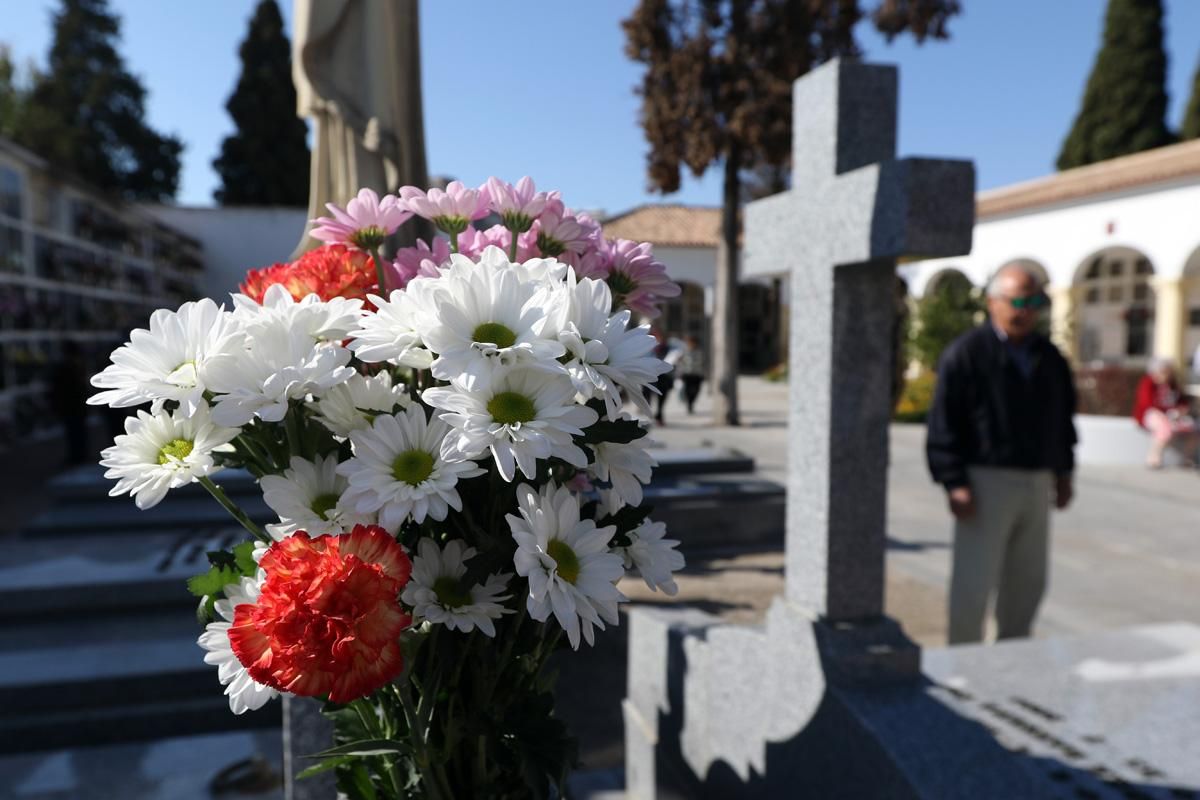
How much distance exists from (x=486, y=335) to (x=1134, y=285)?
75.5 feet

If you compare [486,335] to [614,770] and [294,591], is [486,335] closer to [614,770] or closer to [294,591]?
[294,591]

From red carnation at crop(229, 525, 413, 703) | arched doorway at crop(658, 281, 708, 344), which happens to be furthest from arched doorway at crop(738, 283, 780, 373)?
red carnation at crop(229, 525, 413, 703)

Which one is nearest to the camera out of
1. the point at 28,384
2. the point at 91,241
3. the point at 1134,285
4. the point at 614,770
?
the point at 614,770

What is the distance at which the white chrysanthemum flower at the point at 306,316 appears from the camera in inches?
31.6

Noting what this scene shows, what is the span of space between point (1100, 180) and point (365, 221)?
18.3 m

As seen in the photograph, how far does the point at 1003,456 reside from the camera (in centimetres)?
300

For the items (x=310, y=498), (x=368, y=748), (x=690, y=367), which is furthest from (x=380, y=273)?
(x=690, y=367)

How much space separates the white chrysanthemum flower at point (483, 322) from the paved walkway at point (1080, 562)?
3.70 m

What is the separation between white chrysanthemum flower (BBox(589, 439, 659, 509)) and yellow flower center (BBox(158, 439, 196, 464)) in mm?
422

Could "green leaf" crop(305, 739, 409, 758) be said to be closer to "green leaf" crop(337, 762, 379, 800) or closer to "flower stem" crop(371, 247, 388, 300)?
"green leaf" crop(337, 762, 379, 800)

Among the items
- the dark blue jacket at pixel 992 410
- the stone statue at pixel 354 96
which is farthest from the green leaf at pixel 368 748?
the dark blue jacket at pixel 992 410

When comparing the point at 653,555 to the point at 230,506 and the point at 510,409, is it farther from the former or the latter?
the point at 230,506

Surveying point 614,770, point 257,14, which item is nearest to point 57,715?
point 614,770

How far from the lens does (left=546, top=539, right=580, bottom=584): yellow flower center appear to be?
2.64 feet
